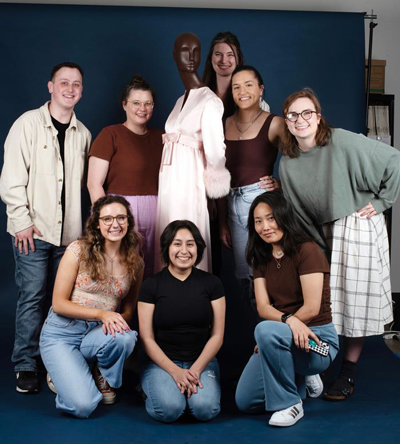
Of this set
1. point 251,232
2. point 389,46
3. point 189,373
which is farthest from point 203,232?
point 389,46

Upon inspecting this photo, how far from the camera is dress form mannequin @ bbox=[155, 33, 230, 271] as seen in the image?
322cm

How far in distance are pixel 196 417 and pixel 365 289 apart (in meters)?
1.04

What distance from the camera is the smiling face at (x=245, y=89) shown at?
3234 millimetres

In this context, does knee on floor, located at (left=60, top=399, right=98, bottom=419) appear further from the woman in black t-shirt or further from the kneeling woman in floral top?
the woman in black t-shirt

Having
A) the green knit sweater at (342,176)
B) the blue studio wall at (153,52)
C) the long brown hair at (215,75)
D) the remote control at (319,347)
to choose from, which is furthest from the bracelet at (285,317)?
the blue studio wall at (153,52)

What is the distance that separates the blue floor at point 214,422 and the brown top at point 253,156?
3.55ft

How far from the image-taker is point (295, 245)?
295cm

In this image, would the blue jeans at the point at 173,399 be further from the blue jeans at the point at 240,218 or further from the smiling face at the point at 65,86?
the smiling face at the point at 65,86

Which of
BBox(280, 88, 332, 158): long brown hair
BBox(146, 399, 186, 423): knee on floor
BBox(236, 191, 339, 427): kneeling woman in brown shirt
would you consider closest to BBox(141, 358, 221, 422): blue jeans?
BBox(146, 399, 186, 423): knee on floor

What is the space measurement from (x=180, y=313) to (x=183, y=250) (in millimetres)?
298

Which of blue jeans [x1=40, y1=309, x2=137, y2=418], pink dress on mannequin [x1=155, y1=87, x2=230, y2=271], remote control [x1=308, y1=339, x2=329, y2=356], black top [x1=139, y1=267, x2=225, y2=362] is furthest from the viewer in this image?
pink dress on mannequin [x1=155, y1=87, x2=230, y2=271]

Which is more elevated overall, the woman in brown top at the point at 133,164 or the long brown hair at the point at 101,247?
the woman in brown top at the point at 133,164

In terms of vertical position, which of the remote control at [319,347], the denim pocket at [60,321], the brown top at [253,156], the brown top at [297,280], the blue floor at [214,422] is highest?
the brown top at [253,156]

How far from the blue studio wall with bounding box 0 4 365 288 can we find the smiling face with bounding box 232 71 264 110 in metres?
1.28
